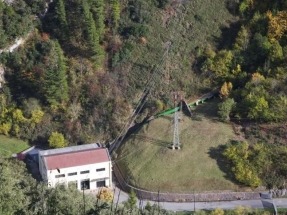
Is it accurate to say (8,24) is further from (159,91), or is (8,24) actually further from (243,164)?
(243,164)

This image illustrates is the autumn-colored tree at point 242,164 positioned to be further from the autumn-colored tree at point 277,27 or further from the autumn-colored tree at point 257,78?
the autumn-colored tree at point 277,27

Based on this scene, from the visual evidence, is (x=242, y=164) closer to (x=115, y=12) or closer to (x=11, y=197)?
(x=115, y=12)

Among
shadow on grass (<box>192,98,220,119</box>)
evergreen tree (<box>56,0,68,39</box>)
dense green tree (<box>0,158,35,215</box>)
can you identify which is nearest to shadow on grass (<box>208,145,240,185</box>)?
shadow on grass (<box>192,98,220,119</box>)

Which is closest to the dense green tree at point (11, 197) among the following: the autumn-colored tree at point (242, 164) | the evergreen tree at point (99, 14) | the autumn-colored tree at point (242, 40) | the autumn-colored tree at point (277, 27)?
the autumn-colored tree at point (242, 164)

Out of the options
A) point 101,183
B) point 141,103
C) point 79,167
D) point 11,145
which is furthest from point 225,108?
point 11,145

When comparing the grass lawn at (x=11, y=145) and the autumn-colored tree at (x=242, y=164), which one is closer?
the autumn-colored tree at (x=242, y=164)

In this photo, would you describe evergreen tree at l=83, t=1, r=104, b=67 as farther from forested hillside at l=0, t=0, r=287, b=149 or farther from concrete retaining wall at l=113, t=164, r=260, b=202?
concrete retaining wall at l=113, t=164, r=260, b=202

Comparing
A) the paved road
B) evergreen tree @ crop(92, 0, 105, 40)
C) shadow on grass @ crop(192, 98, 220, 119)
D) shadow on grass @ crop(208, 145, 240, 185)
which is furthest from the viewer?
evergreen tree @ crop(92, 0, 105, 40)
